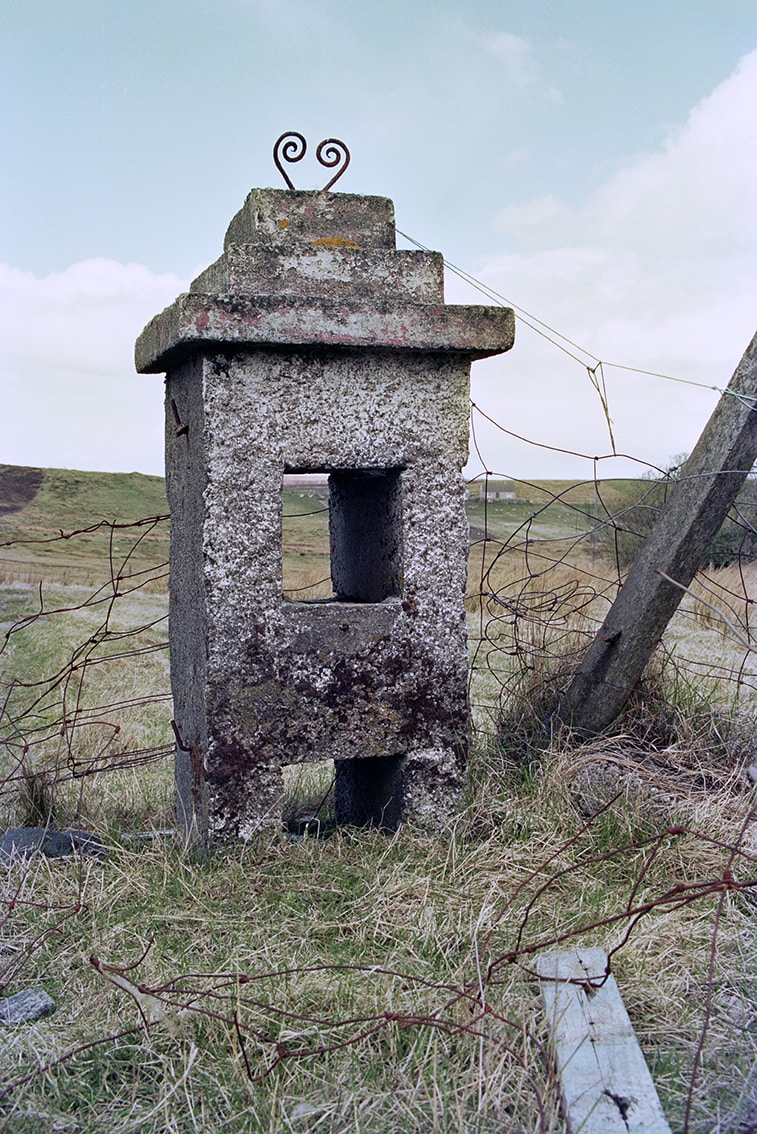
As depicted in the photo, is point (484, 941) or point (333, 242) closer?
point (484, 941)

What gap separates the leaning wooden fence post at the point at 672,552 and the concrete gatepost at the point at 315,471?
0.64 m

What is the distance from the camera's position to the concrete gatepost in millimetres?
3039

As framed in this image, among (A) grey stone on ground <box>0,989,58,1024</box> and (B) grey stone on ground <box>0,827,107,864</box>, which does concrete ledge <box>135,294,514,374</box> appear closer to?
(B) grey stone on ground <box>0,827,107,864</box>

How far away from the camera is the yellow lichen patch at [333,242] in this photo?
3234mm

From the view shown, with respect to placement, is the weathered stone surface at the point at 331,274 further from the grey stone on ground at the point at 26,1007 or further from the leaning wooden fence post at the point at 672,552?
the grey stone on ground at the point at 26,1007

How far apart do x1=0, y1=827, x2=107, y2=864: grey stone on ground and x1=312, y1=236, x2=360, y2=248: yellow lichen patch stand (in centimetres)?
210

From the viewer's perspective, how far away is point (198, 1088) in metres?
2.07

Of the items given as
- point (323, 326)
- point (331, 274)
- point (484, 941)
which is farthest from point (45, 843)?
point (331, 274)

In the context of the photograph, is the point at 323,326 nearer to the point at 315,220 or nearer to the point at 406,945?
the point at 315,220

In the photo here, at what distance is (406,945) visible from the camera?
98.2 inches

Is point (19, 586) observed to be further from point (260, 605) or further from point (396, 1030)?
point (396, 1030)

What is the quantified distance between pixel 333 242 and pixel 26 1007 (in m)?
2.41

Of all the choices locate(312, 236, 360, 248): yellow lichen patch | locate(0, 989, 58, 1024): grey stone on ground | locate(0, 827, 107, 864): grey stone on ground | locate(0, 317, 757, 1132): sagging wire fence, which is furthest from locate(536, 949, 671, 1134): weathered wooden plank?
locate(312, 236, 360, 248): yellow lichen patch

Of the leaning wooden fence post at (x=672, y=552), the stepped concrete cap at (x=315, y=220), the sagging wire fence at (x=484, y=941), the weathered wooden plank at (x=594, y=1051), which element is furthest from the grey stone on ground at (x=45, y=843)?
the stepped concrete cap at (x=315, y=220)
